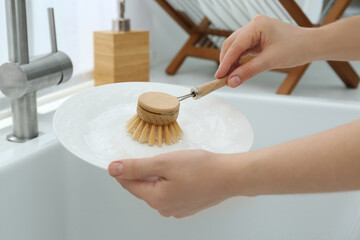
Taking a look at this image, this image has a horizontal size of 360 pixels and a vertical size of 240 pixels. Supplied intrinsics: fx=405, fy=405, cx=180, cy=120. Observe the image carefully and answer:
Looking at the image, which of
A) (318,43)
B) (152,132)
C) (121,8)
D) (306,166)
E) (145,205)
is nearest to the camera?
(306,166)

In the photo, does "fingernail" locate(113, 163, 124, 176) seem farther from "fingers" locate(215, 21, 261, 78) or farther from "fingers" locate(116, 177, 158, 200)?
"fingers" locate(215, 21, 261, 78)

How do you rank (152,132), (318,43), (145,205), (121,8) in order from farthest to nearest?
1. (121,8)
2. (145,205)
3. (318,43)
4. (152,132)

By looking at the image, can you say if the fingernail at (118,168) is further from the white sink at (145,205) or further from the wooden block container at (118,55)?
the wooden block container at (118,55)

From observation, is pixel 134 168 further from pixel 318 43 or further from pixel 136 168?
pixel 318 43

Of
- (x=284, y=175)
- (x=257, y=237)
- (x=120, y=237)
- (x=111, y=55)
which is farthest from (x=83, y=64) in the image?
(x=284, y=175)

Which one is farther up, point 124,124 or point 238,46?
point 238,46

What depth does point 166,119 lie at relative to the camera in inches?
20.5

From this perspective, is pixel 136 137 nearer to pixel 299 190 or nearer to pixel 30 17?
pixel 299 190

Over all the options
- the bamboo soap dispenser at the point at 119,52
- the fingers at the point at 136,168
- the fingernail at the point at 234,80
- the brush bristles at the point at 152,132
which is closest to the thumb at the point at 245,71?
the fingernail at the point at 234,80

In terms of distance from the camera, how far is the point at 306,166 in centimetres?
39

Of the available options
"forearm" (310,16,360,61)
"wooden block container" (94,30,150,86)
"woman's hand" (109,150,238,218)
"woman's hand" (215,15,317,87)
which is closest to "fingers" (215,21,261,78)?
"woman's hand" (215,15,317,87)

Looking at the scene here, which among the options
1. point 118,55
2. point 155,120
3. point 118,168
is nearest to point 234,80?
point 155,120

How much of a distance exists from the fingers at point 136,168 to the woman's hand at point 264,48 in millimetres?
206

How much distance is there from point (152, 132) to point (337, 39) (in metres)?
0.33
